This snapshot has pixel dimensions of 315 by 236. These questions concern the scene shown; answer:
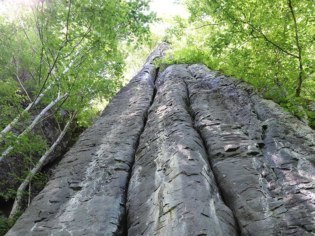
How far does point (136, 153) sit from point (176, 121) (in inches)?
78.0

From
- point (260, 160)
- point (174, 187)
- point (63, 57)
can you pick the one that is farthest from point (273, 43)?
point (63, 57)

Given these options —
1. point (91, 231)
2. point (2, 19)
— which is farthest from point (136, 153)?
point (2, 19)

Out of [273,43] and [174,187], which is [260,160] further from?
[273,43]

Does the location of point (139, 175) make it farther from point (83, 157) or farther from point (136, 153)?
point (83, 157)

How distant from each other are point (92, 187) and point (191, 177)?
317 centimetres

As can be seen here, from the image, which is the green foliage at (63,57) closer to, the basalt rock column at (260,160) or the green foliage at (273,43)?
the green foliage at (273,43)

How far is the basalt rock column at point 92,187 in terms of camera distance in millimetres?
7207

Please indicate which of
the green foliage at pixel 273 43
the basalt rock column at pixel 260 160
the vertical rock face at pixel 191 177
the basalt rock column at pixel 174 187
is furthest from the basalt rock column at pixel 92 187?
the green foliage at pixel 273 43

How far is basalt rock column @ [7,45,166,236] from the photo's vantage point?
7.21 meters

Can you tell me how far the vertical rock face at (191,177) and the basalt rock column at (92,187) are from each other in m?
0.03

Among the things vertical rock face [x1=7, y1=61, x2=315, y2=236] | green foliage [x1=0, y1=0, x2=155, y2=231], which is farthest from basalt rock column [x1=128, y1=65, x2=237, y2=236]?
green foliage [x1=0, y1=0, x2=155, y2=231]

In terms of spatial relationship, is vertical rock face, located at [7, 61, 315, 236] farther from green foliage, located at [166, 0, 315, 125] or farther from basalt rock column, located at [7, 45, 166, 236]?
green foliage, located at [166, 0, 315, 125]

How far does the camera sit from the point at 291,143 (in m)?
8.23

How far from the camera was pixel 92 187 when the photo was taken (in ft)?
28.2
